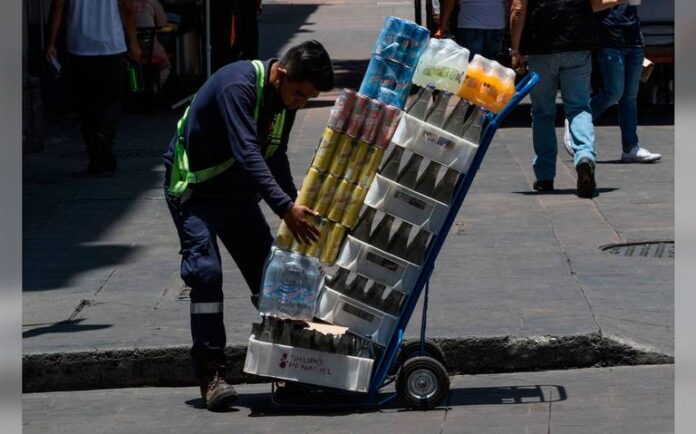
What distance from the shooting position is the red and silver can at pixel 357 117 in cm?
498

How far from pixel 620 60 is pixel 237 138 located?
21.4ft

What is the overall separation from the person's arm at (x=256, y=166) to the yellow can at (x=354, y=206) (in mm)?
150

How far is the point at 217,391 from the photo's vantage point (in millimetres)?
5418

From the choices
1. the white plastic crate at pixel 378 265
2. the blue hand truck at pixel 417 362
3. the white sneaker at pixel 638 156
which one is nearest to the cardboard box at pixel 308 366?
the blue hand truck at pixel 417 362

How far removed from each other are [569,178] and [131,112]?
280 inches

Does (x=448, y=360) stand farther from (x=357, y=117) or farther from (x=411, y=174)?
(x=357, y=117)

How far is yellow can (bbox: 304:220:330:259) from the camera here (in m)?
5.08

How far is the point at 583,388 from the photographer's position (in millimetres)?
5637

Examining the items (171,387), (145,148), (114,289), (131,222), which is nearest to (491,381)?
(171,387)

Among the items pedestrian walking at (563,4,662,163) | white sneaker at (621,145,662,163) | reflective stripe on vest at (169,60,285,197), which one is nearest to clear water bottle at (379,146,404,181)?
reflective stripe on vest at (169,60,285,197)

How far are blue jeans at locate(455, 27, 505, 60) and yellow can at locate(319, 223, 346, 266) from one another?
7.65 meters

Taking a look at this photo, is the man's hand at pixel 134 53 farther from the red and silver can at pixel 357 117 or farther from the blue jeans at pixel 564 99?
the red and silver can at pixel 357 117

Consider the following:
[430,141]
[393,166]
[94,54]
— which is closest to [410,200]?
[393,166]

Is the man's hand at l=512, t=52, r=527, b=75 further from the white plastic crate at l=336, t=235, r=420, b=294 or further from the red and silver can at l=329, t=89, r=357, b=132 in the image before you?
the red and silver can at l=329, t=89, r=357, b=132
